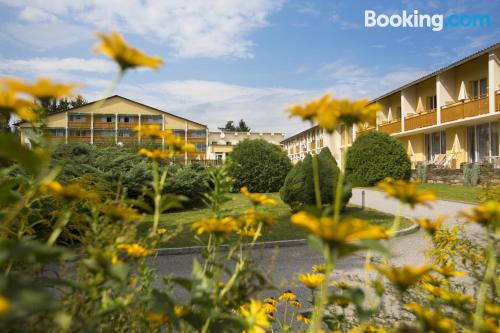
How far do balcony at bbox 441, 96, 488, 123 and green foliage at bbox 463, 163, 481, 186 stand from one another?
2.59 meters

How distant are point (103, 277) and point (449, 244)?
99.6 inches

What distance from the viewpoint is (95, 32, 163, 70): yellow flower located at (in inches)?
37.5

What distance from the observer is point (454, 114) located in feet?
61.5

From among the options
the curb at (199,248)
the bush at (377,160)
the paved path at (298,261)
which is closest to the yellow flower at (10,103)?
the paved path at (298,261)

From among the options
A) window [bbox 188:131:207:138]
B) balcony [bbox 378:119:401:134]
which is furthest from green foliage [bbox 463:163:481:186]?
window [bbox 188:131:207:138]

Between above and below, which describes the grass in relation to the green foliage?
below

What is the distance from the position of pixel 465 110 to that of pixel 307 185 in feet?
43.5

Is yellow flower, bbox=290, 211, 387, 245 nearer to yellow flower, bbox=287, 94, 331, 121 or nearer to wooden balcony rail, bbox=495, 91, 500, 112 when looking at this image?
yellow flower, bbox=287, 94, 331, 121

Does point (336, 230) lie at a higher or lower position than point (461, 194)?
higher

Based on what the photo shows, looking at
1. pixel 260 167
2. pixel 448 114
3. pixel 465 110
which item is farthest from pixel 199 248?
pixel 448 114

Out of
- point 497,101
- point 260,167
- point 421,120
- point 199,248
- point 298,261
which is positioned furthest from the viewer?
point 421,120

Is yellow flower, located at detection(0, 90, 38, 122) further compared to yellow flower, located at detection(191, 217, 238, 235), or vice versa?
yellow flower, located at detection(191, 217, 238, 235)

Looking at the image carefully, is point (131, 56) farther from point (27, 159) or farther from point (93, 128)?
point (93, 128)

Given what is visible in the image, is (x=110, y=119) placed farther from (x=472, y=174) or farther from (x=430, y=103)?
(x=472, y=174)
